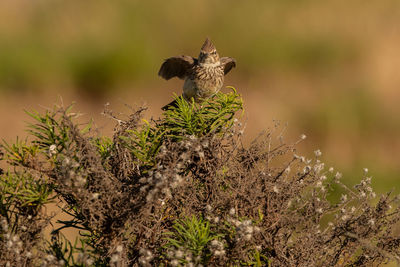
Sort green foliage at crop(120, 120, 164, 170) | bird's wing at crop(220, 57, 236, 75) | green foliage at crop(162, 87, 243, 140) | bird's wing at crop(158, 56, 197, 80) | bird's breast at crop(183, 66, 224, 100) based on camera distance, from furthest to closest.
Answer: bird's wing at crop(220, 57, 236, 75) → bird's wing at crop(158, 56, 197, 80) → bird's breast at crop(183, 66, 224, 100) → green foliage at crop(162, 87, 243, 140) → green foliage at crop(120, 120, 164, 170)

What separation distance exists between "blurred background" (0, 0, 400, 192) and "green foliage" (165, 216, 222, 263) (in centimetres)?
553

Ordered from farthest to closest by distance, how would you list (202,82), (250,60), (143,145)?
(250,60), (202,82), (143,145)

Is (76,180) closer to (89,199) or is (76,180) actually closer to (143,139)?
(89,199)

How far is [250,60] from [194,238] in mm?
7068

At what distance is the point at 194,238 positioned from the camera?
1584 millimetres

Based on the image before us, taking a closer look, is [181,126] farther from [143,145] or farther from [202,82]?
[202,82]

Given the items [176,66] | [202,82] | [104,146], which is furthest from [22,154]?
[176,66]

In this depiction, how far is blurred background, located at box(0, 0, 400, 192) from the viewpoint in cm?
768

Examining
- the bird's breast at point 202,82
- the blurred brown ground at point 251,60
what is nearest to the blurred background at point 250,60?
the blurred brown ground at point 251,60

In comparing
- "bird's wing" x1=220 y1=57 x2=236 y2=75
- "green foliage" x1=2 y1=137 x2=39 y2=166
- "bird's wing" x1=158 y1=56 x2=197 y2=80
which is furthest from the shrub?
"bird's wing" x1=220 y1=57 x2=236 y2=75

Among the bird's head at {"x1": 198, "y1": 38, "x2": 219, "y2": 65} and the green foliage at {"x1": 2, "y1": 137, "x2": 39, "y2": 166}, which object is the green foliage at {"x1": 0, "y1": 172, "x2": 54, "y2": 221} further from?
the bird's head at {"x1": 198, "y1": 38, "x2": 219, "y2": 65}

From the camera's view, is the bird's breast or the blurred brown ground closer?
the bird's breast

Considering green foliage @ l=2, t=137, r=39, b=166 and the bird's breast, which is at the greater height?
the bird's breast

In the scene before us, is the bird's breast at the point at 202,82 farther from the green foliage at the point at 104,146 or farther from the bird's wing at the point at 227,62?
the green foliage at the point at 104,146
